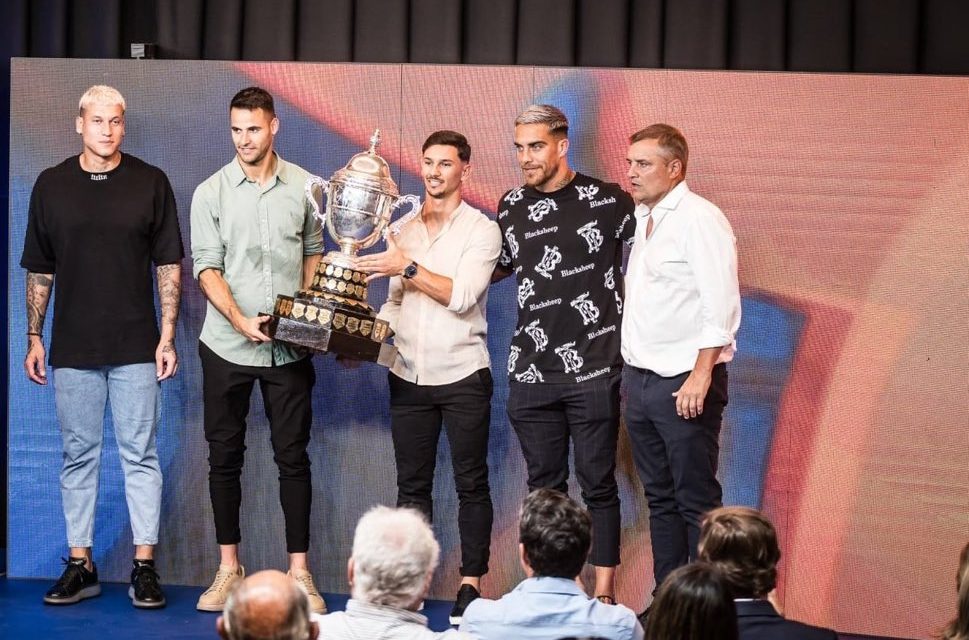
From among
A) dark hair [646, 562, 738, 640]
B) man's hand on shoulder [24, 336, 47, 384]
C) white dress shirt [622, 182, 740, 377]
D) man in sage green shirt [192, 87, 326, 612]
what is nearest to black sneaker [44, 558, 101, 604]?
man in sage green shirt [192, 87, 326, 612]

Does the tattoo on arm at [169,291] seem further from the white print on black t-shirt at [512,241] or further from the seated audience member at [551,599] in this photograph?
the seated audience member at [551,599]

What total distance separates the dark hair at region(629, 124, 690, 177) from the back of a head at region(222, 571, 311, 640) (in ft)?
7.65

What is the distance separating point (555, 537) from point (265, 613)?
816 mm

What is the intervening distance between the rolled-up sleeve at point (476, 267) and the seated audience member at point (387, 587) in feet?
6.27

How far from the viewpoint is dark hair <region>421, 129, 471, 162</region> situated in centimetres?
432

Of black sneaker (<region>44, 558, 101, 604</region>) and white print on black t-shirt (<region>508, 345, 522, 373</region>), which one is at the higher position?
white print on black t-shirt (<region>508, 345, 522, 373</region>)

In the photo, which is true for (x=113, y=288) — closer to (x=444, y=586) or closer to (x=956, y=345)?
(x=444, y=586)

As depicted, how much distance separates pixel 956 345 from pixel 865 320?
316 mm

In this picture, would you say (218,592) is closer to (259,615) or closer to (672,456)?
(672,456)

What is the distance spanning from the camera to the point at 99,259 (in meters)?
4.46

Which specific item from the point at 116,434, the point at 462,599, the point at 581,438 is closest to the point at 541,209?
the point at 581,438

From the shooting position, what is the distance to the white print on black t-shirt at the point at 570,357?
166 inches

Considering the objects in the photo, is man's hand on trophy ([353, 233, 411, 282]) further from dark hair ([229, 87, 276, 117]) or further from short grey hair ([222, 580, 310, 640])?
short grey hair ([222, 580, 310, 640])

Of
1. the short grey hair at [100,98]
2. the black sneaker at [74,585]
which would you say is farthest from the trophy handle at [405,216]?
the black sneaker at [74,585]
